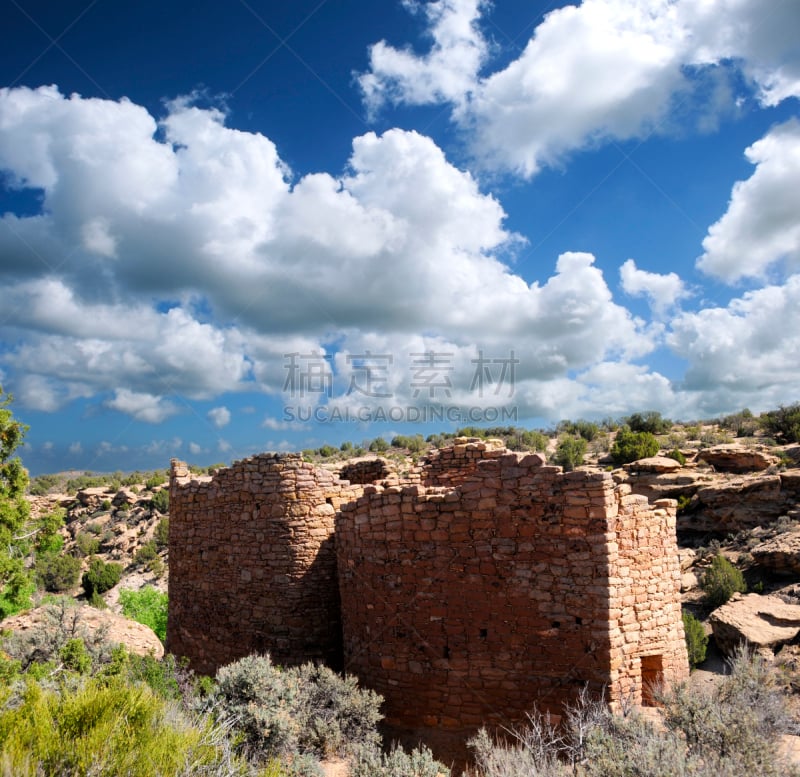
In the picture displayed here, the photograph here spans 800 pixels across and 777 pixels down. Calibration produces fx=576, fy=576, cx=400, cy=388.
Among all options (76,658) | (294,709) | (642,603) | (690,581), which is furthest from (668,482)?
(76,658)

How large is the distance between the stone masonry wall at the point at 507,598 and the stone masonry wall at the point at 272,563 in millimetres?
1278

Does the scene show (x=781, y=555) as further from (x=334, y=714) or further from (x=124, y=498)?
(x=124, y=498)

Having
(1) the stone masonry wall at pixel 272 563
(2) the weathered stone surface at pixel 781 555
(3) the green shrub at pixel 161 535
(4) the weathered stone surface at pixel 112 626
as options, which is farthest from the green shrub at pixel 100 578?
(2) the weathered stone surface at pixel 781 555

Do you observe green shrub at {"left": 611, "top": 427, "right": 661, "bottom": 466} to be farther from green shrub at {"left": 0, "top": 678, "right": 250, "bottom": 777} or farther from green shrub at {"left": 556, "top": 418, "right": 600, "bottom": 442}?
green shrub at {"left": 0, "top": 678, "right": 250, "bottom": 777}

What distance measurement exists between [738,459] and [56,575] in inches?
1222

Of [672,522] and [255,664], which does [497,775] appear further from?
[672,522]

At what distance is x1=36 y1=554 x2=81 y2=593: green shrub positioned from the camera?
2881 centimetres

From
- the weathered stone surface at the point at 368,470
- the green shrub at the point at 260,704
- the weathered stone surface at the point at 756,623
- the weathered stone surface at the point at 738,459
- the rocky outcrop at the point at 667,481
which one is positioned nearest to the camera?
the green shrub at the point at 260,704

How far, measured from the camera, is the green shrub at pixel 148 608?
20469 mm

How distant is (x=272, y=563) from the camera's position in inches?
376

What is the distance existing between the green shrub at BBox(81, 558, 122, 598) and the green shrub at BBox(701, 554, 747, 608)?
25863 millimetres

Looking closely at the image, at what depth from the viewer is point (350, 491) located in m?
10.1

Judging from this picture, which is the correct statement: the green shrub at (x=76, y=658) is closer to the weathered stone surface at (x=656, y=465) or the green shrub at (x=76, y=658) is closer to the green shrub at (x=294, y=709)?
the green shrub at (x=294, y=709)

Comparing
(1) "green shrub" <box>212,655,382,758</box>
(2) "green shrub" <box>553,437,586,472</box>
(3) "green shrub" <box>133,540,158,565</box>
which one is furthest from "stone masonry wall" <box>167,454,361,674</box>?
(3) "green shrub" <box>133,540,158,565</box>
